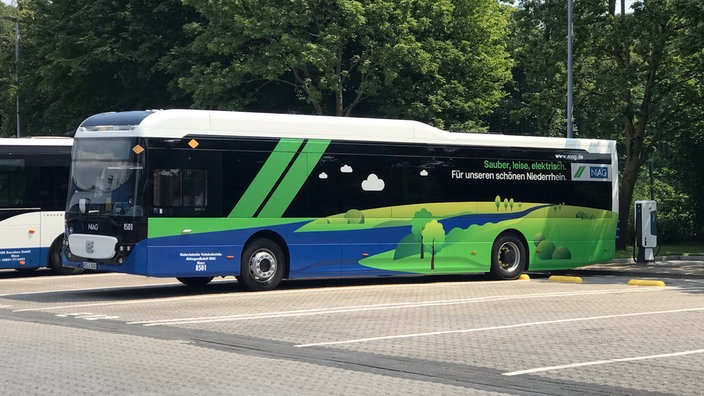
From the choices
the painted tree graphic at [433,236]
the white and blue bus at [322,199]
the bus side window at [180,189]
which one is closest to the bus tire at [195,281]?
the white and blue bus at [322,199]

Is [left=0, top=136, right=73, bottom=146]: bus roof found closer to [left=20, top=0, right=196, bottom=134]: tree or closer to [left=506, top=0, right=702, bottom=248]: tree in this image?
[left=506, top=0, right=702, bottom=248]: tree

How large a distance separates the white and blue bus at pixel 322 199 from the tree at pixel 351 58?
49.4 ft

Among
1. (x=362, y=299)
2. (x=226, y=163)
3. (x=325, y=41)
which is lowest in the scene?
(x=362, y=299)

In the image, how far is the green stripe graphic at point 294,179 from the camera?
65.4 feet

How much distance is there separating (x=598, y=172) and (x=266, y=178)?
891 centimetres

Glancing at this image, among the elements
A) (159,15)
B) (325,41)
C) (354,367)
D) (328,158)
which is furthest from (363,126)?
(159,15)

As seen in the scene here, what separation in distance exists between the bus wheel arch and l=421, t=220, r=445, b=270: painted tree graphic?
3.42 metres

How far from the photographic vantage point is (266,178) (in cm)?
1989

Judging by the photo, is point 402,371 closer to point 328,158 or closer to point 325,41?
point 328,158

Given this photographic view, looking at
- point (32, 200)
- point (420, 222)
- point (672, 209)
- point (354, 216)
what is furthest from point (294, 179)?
point (672, 209)

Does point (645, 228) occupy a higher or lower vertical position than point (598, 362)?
higher

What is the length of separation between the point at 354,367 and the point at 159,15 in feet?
112

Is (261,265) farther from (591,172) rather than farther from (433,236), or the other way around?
(591,172)

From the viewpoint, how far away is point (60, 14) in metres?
44.0
